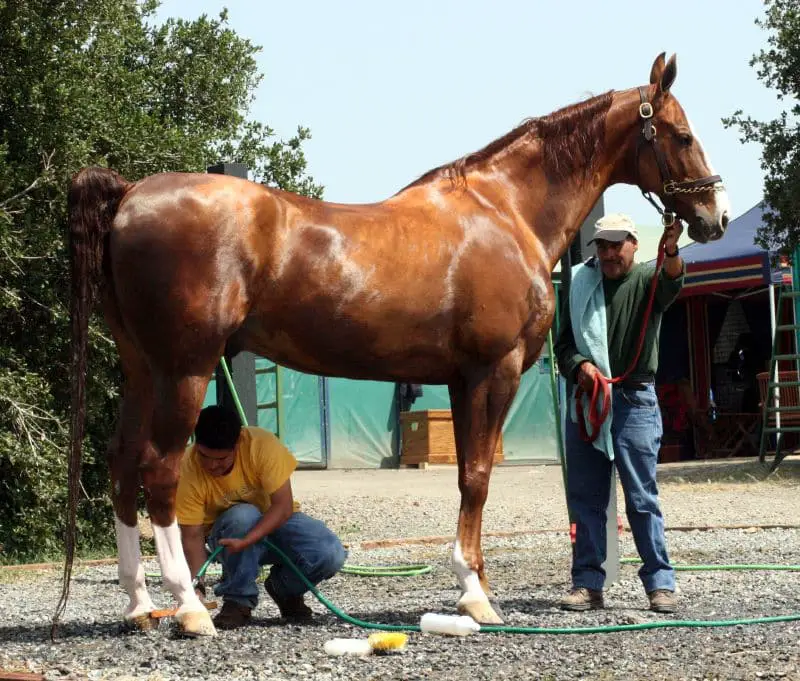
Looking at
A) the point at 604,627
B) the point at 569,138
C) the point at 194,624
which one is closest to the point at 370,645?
the point at 194,624

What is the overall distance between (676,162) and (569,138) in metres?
0.53

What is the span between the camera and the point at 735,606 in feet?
19.6

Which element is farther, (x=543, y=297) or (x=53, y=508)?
(x=53, y=508)

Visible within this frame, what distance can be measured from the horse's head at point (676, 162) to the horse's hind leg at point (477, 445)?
116cm

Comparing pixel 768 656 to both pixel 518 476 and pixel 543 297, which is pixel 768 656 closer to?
pixel 543 297

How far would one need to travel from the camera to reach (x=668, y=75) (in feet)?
19.8

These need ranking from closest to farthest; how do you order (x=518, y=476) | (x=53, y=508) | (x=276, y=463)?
(x=276, y=463) → (x=53, y=508) → (x=518, y=476)

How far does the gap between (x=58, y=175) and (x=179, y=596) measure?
4924mm

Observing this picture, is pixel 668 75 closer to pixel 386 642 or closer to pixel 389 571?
pixel 386 642

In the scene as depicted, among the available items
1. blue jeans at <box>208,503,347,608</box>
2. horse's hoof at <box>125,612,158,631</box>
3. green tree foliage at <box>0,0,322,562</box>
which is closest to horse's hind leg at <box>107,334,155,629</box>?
horse's hoof at <box>125,612,158,631</box>

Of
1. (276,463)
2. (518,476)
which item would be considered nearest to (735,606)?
(276,463)

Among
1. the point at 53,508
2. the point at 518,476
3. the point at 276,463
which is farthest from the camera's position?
the point at 518,476

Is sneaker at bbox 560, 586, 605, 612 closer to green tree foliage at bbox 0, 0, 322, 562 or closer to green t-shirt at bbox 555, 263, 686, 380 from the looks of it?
green t-shirt at bbox 555, 263, 686, 380

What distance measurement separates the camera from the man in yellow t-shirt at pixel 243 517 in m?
5.49
